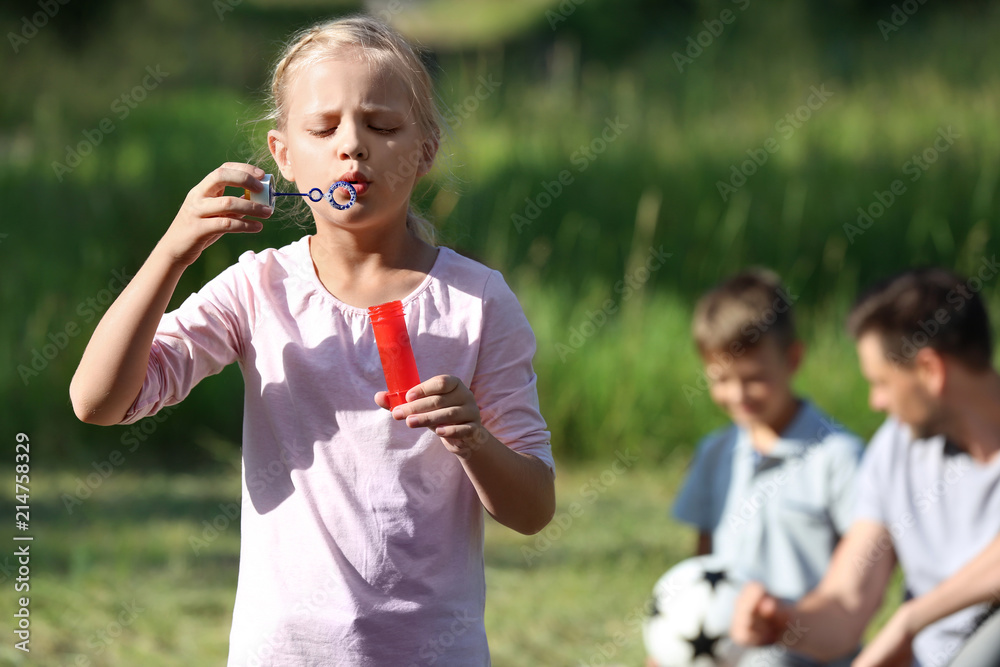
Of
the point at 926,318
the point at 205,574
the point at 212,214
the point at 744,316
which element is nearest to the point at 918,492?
the point at 926,318

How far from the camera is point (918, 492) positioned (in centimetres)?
269

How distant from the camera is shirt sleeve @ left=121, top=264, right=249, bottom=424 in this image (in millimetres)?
1453

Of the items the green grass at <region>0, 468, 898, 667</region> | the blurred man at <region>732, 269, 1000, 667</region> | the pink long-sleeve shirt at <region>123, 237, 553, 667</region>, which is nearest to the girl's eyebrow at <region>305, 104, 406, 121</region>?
the pink long-sleeve shirt at <region>123, 237, 553, 667</region>

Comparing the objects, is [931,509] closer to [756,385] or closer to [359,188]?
[756,385]

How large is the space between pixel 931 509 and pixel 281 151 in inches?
74.7

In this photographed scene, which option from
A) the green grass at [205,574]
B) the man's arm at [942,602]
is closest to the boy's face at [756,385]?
the man's arm at [942,602]

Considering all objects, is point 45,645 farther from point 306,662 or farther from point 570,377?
point 570,377

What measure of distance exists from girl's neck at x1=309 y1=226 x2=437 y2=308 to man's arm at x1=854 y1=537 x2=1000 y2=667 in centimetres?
154

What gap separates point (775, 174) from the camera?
7.43 m

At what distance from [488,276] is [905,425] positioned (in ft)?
5.55

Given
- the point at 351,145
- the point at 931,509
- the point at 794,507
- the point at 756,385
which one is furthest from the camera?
the point at 756,385

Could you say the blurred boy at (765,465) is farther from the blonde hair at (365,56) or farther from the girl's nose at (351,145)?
the girl's nose at (351,145)

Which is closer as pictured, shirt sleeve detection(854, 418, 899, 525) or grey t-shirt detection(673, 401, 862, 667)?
shirt sleeve detection(854, 418, 899, 525)

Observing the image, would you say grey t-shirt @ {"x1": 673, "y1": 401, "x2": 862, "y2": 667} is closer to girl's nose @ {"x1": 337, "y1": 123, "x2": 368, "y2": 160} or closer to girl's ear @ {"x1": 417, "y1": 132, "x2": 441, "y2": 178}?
girl's ear @ {"x1": 417, "y1": 132, "x2": 441, "y2": 178}
